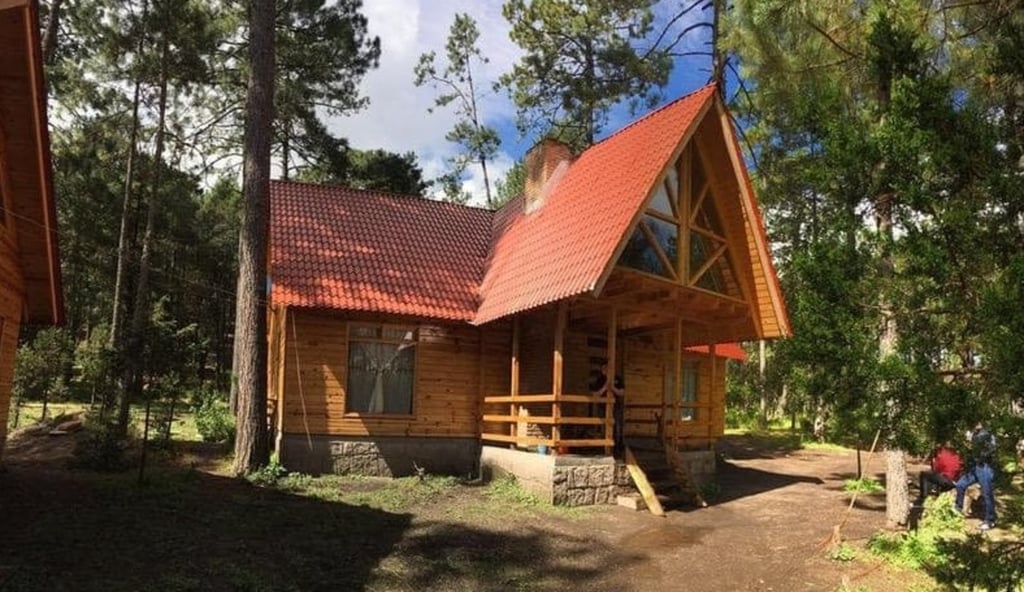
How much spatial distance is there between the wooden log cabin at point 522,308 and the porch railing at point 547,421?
45 millimetres

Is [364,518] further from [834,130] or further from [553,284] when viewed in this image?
[834,130]

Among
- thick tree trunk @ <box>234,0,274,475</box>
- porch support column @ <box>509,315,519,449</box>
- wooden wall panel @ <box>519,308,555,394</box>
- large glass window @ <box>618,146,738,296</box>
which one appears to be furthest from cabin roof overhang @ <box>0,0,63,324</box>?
large glass window @ <box>618,146,738,296</box>

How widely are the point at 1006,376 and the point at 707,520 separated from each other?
778cm

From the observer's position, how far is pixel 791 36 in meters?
11.5

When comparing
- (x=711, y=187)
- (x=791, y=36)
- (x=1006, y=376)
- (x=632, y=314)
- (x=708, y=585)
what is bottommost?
(x=708, y=585)

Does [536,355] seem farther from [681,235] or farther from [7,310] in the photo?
[7,310]

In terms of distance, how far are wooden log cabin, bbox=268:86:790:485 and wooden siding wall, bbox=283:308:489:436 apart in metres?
0.03

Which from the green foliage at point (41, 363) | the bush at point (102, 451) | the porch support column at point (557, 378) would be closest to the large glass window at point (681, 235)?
the porch support column at point (557, 378)

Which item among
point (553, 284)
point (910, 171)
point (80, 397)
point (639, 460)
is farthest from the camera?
point (80, 397)

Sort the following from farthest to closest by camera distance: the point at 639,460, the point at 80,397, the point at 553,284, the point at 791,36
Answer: the point at 80,397, the point at 639,460, the point at 553,284, the point at 791,36

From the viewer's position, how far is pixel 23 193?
9.84 m

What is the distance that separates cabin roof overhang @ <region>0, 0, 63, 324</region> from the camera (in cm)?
787

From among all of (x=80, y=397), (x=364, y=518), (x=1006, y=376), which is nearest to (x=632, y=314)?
(x=364, y=518)

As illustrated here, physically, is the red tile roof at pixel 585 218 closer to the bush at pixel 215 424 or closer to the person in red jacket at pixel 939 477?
the person in red jacket at pixel 939 477
